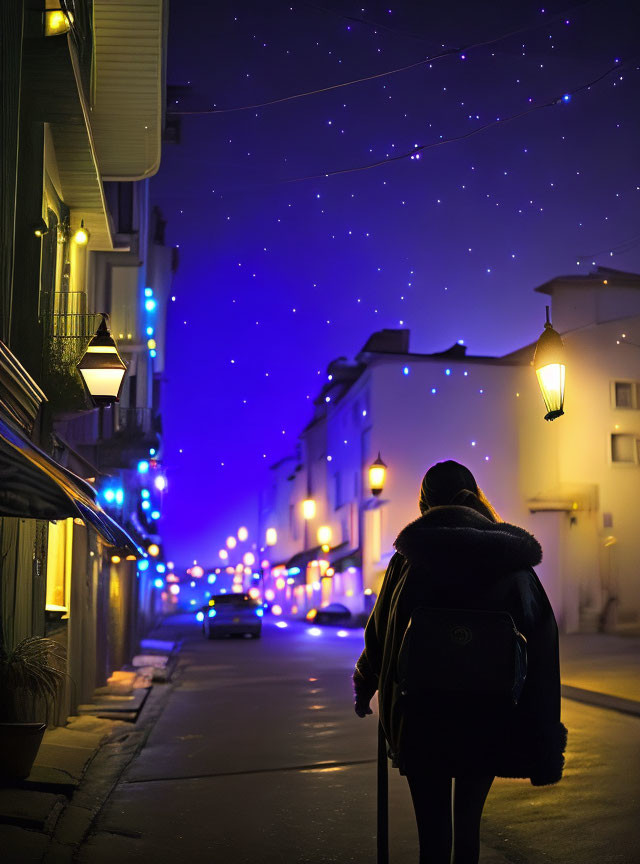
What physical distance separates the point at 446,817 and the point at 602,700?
417 inches

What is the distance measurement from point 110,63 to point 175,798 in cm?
1151

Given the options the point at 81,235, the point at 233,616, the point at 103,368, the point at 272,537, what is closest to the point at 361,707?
the point at 103,368

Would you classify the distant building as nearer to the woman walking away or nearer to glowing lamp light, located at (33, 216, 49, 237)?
glowing lamp light, located at (33, 216, 49, 237)

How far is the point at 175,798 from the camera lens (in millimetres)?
7621

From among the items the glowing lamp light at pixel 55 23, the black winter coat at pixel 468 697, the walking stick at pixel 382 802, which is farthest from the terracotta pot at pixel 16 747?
the glowing lamp light at pixel 55 23

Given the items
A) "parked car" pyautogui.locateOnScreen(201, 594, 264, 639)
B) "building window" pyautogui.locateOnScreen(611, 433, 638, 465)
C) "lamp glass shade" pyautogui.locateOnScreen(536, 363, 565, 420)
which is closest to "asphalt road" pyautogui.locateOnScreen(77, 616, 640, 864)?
"lamp glass shade" pyautogui.locateOnScreen(536, 363, 565, 420)

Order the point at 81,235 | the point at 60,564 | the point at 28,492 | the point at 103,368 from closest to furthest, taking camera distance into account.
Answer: the point at 28,492 < the point at 103,368 < the point at 60,564 < the point at 81,235

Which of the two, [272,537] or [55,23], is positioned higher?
[55,23]

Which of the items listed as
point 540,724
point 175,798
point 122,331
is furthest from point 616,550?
point 540,724

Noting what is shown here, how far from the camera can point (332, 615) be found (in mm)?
44188

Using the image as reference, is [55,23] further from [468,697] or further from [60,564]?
[468,697]

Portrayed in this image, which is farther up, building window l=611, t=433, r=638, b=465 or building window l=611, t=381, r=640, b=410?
building window l=611, t=381, r=640, b=410

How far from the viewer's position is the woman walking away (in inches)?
140

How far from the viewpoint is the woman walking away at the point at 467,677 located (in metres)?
3.54
